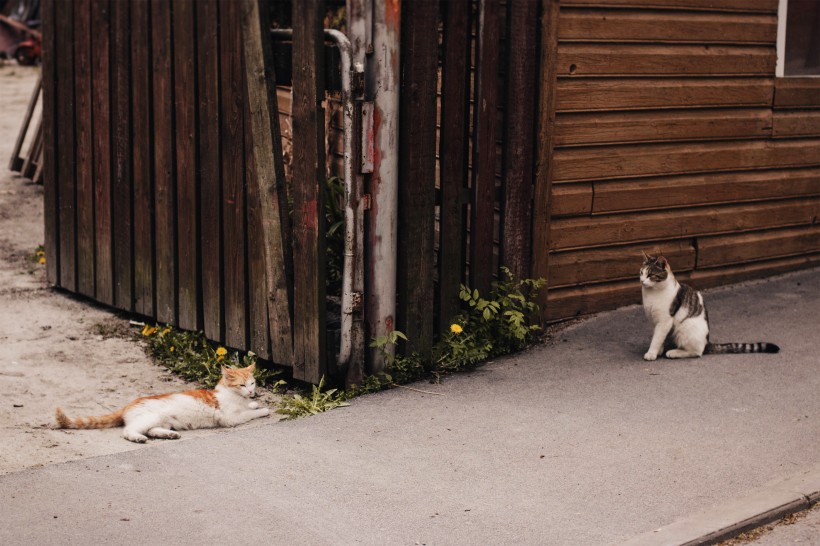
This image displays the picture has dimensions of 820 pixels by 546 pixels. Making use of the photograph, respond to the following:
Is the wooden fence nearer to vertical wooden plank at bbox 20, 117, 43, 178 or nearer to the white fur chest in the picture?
the white fur chest

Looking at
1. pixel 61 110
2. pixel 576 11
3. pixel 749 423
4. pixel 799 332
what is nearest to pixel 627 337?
pixel 799 332

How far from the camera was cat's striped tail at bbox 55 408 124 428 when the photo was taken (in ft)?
20.1

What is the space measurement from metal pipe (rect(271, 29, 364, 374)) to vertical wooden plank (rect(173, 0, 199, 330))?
0.96 meters

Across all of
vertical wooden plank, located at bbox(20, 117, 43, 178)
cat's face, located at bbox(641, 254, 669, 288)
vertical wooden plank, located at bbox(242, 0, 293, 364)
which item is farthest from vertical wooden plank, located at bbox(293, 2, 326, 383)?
vertical wooden plank, located at bbox(20, 117, 43, 178)

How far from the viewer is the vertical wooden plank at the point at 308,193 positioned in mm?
6238

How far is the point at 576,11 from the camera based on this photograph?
724 cm

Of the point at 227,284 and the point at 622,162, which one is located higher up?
the point at 622,162

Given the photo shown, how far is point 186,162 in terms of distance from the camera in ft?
24.5

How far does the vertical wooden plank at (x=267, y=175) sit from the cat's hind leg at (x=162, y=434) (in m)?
1.01

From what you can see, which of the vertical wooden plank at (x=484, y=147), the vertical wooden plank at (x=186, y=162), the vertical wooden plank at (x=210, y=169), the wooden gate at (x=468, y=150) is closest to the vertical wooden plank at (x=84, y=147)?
the vertical wooden plank at (x=186, y=162)

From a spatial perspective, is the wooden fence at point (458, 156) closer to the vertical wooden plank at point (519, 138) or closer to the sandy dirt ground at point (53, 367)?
the vertical wooden plank at point (519, 138)

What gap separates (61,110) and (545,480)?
5.43 meters

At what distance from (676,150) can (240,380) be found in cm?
356

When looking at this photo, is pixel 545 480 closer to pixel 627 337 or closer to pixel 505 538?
pixel 505 538
